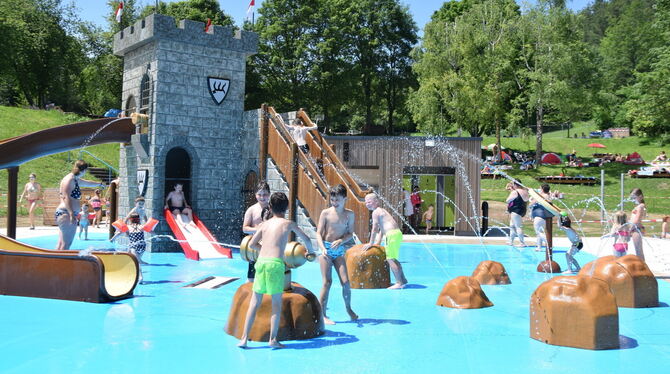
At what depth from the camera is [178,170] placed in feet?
54.6

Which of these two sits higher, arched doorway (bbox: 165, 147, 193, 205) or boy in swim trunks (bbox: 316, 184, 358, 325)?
arched doorway (bbox: 165, 147, 193, 205)

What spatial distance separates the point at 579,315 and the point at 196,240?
34.4 ft

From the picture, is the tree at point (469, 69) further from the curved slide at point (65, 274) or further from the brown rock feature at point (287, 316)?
the brown rock feature at point (287, 316)

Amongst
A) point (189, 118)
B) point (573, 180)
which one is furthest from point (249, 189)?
point (573, 180)

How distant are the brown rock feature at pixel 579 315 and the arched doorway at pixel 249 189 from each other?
11.3 metres

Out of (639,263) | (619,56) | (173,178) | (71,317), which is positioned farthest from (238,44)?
(619,56)

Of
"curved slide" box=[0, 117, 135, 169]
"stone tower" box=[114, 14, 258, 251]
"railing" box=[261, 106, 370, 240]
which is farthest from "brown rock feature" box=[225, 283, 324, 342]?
"stone tower" box=[114, 14, 258, 251]

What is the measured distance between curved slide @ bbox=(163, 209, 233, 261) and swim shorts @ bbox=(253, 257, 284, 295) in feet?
27.3

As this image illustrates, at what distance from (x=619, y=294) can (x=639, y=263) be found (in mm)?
588

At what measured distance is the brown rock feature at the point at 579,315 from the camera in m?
6.54

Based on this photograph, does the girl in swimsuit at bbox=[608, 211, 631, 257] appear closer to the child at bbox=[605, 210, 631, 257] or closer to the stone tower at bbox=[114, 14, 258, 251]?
the child at bbox=[605, 210, 631, 257]

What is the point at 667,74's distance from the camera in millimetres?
36531

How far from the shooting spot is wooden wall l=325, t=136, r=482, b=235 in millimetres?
21281

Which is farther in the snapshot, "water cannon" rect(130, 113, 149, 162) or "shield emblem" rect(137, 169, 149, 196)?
"shield emblem" rect(137, 169, 149, 196)
